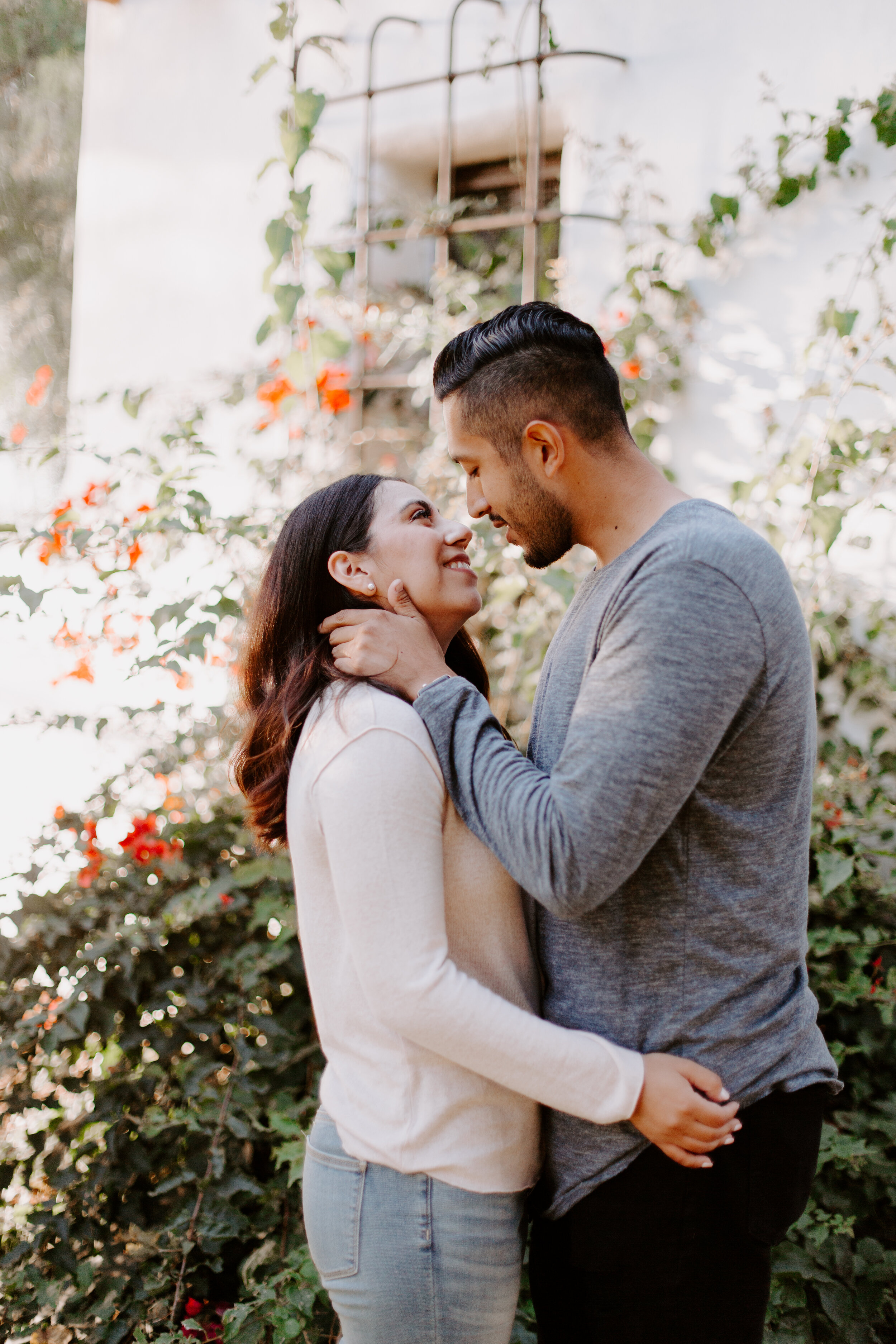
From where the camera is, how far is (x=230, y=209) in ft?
12.8

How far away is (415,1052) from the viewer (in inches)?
44.3

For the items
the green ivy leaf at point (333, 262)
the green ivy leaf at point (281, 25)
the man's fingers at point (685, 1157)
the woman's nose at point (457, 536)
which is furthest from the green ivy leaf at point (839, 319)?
the man's fingers at point (685, 1157)

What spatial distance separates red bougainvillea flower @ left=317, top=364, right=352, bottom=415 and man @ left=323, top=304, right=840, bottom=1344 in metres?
1.85

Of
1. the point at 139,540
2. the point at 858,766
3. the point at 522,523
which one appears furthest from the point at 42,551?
the point at 858,766

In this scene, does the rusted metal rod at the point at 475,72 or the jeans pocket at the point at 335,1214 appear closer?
the jeans pocket at the point at 335,1214

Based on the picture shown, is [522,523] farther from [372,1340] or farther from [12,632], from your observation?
[12,632]

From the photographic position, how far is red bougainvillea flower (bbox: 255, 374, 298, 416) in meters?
3.03

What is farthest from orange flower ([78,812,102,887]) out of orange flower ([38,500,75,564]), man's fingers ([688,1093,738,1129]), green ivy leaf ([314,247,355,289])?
green ivy leaf ([314,247,355,289])

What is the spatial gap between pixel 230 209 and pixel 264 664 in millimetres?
3192

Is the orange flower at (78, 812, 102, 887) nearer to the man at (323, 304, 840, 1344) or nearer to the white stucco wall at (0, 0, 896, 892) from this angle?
the white stucco wall at (0, 0, 896, 892)

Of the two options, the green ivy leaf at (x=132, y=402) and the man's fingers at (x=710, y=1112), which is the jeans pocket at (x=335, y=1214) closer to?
the man's fingers at (x=710, y=1112)

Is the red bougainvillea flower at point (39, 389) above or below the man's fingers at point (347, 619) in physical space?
above

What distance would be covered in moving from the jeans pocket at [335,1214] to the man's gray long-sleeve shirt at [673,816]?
236 mm

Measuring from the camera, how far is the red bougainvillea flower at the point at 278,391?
3.03 meters
